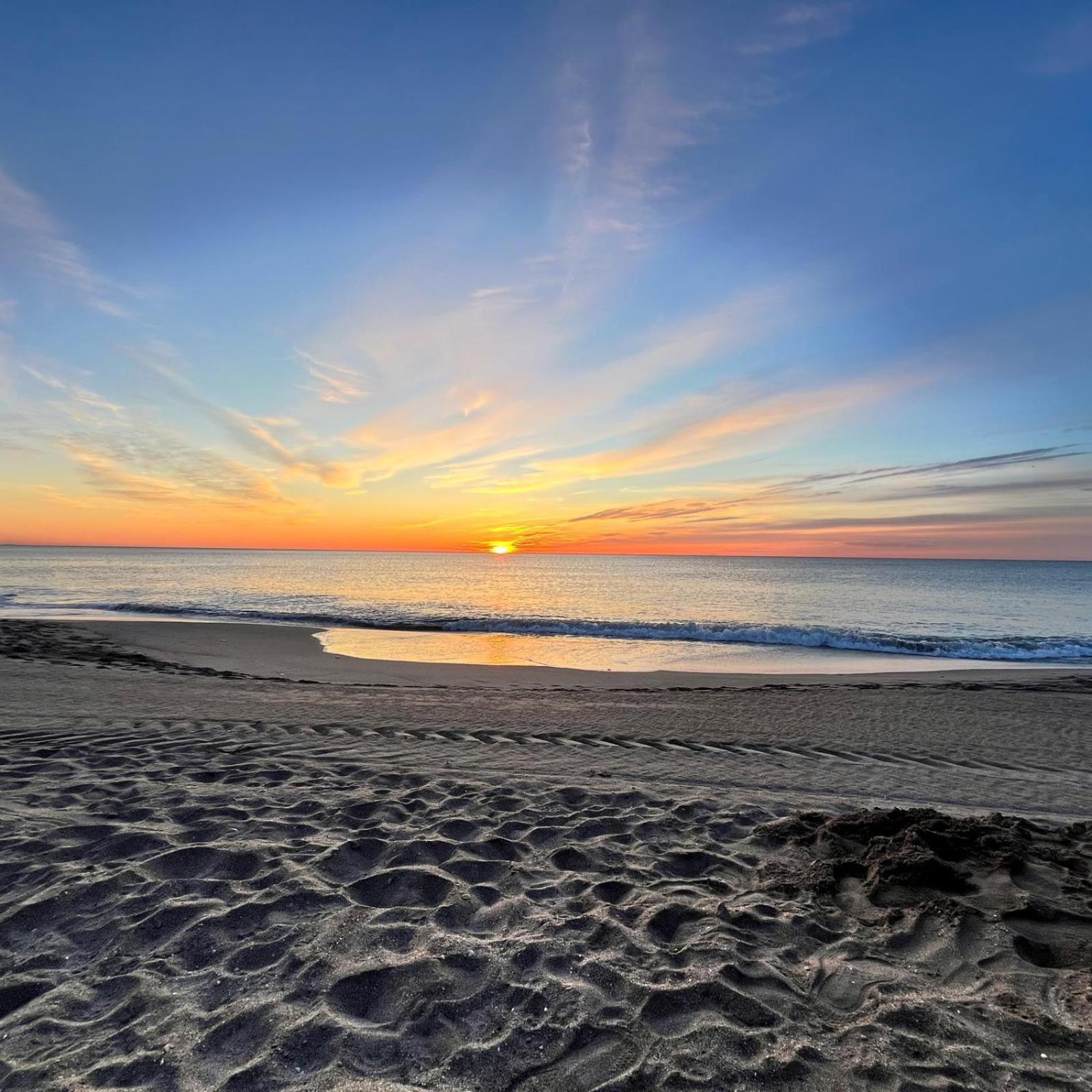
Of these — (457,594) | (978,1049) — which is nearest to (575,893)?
(978,1049)

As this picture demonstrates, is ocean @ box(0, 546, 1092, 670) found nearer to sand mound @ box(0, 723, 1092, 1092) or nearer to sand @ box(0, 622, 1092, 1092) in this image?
sand @ box(0, 622, 1092, 1092)

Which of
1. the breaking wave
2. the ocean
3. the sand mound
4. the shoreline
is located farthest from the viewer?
the breaking wave

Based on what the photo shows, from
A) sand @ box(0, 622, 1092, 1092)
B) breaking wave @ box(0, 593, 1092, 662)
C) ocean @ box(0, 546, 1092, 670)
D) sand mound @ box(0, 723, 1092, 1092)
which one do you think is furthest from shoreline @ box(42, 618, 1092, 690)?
sand mound @ box(0, 723, 1092, 1092)

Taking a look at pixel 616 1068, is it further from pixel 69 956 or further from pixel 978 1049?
pixel 69 956

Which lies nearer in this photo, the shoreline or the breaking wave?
the shoreline

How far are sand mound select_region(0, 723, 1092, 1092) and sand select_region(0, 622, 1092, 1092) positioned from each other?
0.02 meters

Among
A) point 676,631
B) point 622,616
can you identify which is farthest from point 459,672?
point 622,616

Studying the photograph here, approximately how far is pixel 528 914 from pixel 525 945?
0.33 m

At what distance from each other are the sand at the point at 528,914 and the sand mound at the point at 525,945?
19mm

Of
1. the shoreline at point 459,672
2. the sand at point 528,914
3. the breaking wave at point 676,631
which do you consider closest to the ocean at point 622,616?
the breaking wave at point 676,631

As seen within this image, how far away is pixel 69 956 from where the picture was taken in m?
3.37

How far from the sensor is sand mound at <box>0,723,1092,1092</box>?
9.09 ft

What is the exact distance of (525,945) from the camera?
3.60 metres

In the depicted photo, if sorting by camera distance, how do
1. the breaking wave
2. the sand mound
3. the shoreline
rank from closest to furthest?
the sand mound, the shoreline, the breaking wave
